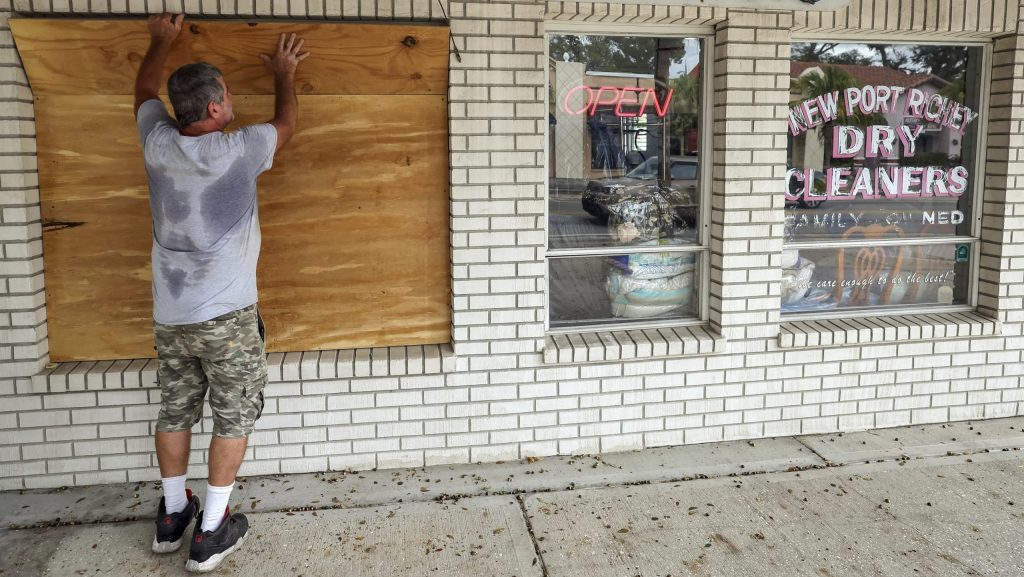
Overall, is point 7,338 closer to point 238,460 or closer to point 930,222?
point 238,460

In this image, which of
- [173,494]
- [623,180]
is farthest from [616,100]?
[173,494]

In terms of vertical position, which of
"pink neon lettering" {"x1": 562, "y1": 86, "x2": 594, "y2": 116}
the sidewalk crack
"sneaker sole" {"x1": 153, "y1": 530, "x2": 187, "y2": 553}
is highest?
"pink neon lettering" {"x1": 562, "y1": 86, "x2": 594, "y2": 116}

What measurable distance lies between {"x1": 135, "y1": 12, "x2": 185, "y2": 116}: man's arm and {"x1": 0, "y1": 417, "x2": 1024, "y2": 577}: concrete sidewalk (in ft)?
6.47

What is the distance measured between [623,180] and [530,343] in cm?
111

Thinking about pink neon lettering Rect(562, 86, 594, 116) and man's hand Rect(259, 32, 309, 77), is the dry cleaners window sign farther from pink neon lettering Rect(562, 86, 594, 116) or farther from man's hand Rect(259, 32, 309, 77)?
man's hand Rect(259, 32, 309, 77)

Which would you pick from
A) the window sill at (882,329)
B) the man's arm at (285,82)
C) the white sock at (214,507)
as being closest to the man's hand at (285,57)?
the man's arm at (285,82)

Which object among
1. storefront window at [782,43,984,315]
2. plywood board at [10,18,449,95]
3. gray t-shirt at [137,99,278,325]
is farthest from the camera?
storefront window at [782,43,984,315]

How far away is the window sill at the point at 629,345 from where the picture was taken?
459 cm

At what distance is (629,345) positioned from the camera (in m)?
4.64

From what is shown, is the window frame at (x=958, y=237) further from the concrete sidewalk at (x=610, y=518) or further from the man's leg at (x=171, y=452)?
the man's leg at (x=171, y=452)

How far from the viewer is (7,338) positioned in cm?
411

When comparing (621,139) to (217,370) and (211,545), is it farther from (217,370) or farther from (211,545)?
(211,545)

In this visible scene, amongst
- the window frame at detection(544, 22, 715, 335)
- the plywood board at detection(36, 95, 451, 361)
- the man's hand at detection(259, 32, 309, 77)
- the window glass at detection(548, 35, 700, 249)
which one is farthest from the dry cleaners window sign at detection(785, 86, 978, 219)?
the man's hand at detection(259, 32, 309, 77)

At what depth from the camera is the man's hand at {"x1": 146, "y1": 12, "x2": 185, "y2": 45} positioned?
3803mm
